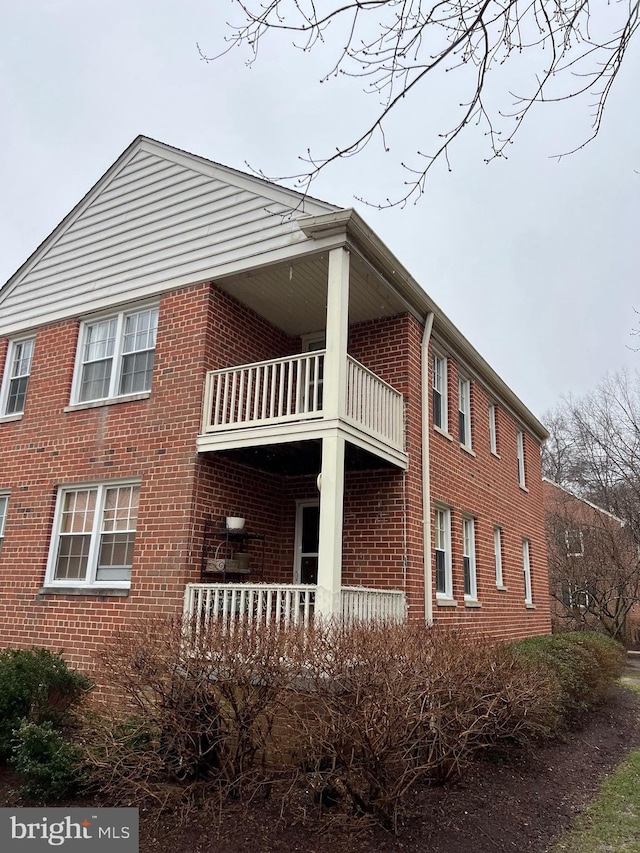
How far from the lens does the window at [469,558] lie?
12.8 m

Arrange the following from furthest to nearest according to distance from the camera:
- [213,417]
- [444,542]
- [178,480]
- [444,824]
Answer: [444,542], [213,417], [178,480], [444,824]

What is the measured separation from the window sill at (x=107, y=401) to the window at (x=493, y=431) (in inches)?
332

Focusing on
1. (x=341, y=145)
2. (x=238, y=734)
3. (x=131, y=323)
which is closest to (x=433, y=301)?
(x=131, y=323)

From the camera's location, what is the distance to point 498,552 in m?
15.1

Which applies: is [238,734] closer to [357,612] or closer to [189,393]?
[357,612]

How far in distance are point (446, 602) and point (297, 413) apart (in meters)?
4.69

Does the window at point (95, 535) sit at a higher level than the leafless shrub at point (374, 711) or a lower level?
higher

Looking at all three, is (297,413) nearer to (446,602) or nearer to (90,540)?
(90,540)

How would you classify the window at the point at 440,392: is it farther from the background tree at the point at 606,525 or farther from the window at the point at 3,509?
the background tree at the point at 606,525

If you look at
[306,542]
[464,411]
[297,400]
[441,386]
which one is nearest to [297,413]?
[297,400]

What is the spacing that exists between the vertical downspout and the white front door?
1.85 meters

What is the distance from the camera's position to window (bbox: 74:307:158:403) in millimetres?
10805

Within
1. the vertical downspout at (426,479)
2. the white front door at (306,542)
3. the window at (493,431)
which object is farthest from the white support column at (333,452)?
the window at (493,431)

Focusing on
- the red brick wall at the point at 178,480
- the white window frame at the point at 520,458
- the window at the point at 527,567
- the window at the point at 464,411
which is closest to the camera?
the red brick wall at the point at 178,480
